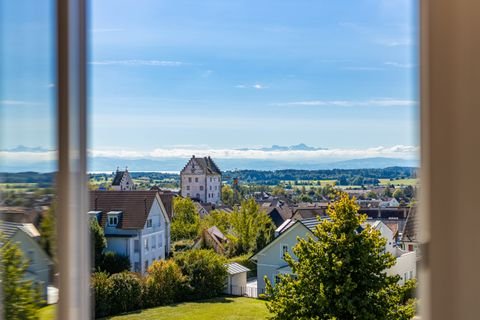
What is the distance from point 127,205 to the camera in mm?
1586

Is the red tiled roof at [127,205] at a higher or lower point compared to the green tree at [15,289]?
higher

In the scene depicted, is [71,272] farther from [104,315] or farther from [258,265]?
[258,265]

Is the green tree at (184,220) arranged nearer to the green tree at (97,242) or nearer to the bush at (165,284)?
the bush at (165,284)

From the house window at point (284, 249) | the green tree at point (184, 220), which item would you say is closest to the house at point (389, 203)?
the house window at point (284, 249)

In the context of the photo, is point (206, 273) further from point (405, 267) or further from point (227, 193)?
point (405, 267)

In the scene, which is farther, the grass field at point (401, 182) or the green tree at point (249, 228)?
the green tree at point (249, 228)

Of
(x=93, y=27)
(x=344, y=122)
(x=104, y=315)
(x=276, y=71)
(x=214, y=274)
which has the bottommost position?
(x=104, y=315)

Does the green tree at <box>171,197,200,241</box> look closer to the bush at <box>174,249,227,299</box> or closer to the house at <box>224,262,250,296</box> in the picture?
the bush at <box>174,249,227,299</box>

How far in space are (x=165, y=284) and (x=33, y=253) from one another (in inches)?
16.1

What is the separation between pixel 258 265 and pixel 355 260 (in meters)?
0.30

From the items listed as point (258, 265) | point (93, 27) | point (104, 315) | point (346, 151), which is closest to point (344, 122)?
point (346, 151)

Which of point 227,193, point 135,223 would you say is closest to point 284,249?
point 227,193

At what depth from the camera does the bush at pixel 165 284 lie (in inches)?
61.9

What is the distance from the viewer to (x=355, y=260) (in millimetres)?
1459
